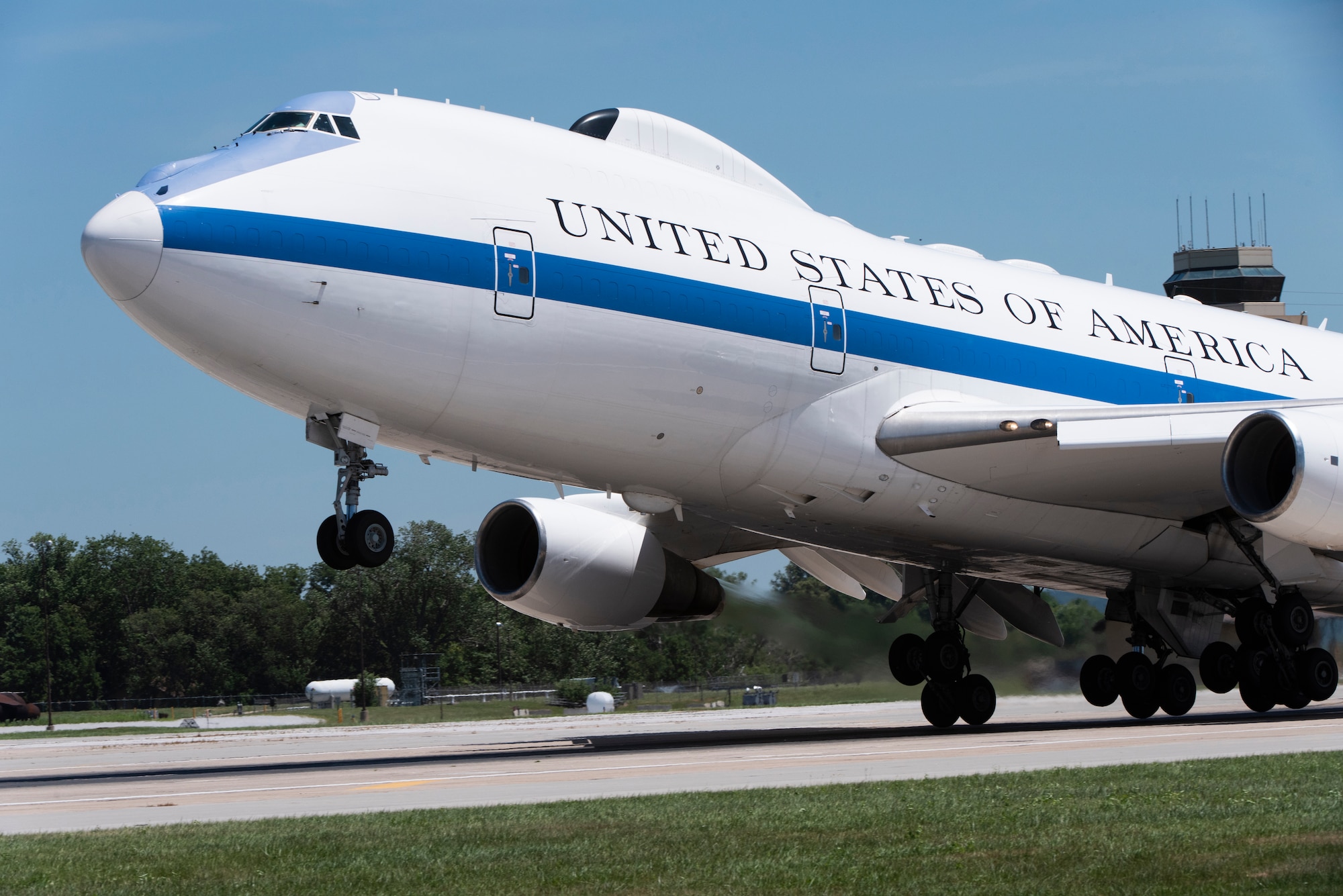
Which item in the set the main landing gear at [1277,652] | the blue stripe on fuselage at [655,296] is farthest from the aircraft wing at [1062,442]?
the main landing gear at [1277,652]

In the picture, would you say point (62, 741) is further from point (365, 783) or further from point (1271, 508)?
point (1271, 508)

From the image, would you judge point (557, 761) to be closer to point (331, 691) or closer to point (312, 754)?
point (312, 754)

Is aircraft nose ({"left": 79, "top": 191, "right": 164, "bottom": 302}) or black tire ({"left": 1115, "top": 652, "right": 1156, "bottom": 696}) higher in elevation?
aircraft nose ({"left": 79, "top": 191, "right": 164, "bottom": 302})

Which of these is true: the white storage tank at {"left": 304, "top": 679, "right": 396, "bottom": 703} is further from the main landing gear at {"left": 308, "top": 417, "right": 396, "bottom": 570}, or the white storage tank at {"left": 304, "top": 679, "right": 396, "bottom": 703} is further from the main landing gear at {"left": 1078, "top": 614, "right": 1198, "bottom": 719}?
the main landing gear at {"left": 308, "top": 417, "right": 396, "bottom": 570}

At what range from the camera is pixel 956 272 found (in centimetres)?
1839

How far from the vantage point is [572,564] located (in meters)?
19.2


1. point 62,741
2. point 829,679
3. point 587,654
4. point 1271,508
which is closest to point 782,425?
point 1271,508

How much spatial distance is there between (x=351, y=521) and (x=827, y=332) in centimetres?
563

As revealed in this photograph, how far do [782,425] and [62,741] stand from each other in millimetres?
22875

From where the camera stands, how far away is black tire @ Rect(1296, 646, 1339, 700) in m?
19.2

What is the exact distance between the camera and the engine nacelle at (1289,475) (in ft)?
50.8

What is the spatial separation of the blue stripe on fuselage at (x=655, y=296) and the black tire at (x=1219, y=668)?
13.0 feet

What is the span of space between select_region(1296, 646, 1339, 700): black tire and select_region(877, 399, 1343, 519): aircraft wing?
3550 millimetres

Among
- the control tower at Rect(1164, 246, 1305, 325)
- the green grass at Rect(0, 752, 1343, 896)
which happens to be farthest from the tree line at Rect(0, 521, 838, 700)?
the green grass at Rect(0, 752, 1343, 896)
